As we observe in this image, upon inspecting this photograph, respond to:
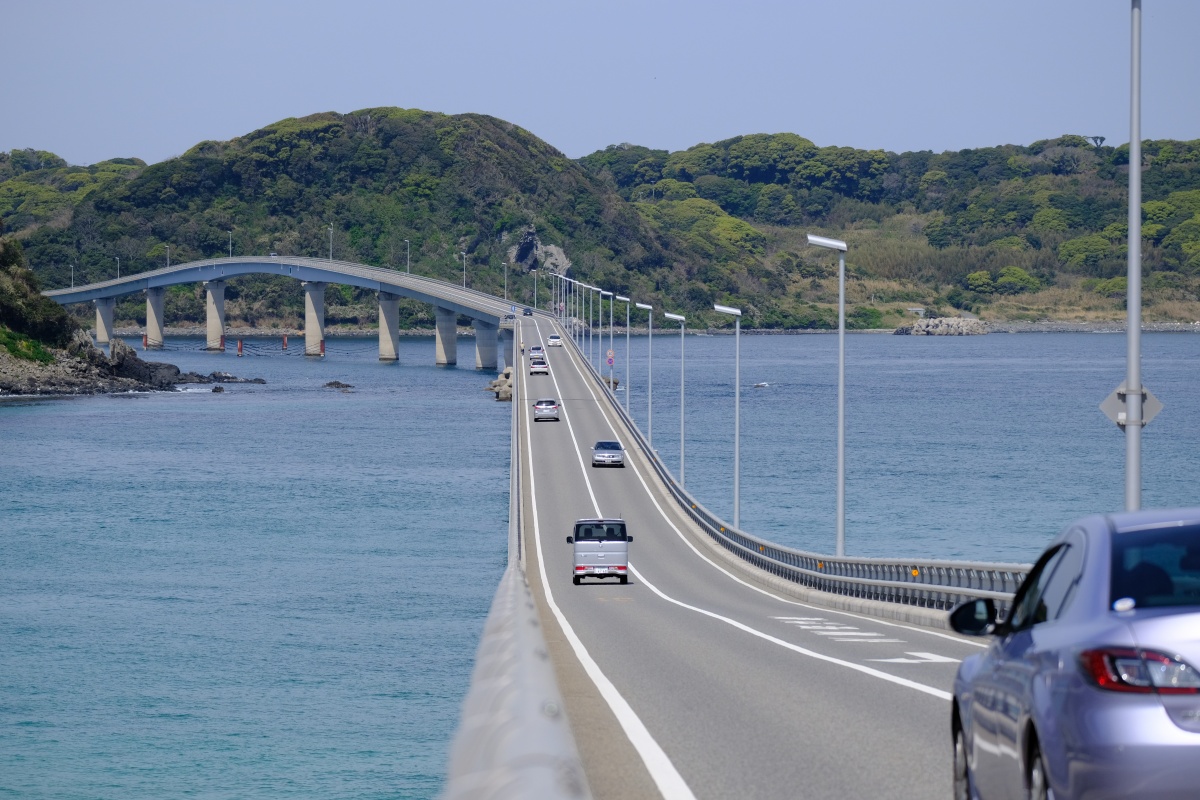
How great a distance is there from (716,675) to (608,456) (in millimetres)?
52273

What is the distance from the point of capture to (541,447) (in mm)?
75875

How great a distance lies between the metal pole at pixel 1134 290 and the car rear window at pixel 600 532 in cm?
2249

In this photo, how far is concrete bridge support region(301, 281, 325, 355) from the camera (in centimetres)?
18975

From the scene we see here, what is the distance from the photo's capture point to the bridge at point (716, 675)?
7891mm

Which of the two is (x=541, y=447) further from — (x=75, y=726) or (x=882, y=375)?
(x=882, y=375)

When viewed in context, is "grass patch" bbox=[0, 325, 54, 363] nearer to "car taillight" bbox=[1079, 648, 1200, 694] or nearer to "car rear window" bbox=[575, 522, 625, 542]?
"car rear window" bbox=[575, 522, 625, 542]

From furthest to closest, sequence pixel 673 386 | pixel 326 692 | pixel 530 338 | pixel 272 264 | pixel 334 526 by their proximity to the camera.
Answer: pixel 272 264, pixel 673 386, pixel 530 338, pixel 334 526, pixel 326 692


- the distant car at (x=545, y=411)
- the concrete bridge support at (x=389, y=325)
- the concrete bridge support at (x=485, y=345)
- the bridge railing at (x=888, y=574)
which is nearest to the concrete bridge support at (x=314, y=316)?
the concrete bridge support at (x=389, y=325)

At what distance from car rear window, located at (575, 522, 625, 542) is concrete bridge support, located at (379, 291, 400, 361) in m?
138

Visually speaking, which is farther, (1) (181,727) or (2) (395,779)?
(1) (181,727)

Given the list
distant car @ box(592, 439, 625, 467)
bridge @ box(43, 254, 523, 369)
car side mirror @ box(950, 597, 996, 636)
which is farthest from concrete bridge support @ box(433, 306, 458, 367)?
car side mirror @ box(950, 597, 996, 636)

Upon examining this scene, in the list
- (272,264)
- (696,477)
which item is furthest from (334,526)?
(272,264)

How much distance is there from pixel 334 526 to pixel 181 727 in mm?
34556

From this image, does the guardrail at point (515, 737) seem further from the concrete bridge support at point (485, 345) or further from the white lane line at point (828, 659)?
the concrete bridge support at point (485, 345)
